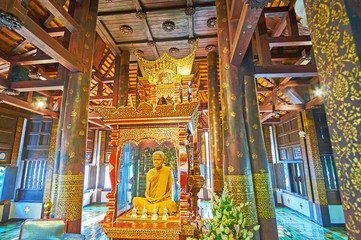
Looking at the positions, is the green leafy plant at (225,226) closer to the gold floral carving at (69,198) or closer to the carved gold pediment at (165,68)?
the gold floral carving at (69,198)

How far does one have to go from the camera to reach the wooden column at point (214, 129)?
252 inches

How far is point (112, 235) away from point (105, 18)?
5.28 metres

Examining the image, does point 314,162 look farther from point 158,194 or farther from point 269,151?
point 158,194

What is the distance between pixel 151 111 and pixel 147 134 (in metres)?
0.44

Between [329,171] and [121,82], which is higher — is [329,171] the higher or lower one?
the lower one

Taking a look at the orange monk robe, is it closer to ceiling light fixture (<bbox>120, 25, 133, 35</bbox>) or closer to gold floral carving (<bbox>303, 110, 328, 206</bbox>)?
ceiling light fixture (<bbox>120, 25, 133, 35</bbox>)

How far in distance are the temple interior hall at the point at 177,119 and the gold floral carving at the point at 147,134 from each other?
2 centimetres

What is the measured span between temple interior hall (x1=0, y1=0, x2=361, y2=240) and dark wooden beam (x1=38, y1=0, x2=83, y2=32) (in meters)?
0.02

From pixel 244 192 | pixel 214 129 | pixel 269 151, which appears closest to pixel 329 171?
pixel 269 151

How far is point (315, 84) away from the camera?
618 centimetres

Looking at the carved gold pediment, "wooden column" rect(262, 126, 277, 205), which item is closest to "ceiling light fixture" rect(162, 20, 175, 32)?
the carved gold pediment

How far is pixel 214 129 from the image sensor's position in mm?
6801

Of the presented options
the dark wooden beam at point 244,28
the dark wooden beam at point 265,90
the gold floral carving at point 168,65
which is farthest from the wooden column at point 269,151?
the dark wooden beam at point 244,28

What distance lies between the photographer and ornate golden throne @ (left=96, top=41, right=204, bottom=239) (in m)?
2.87
